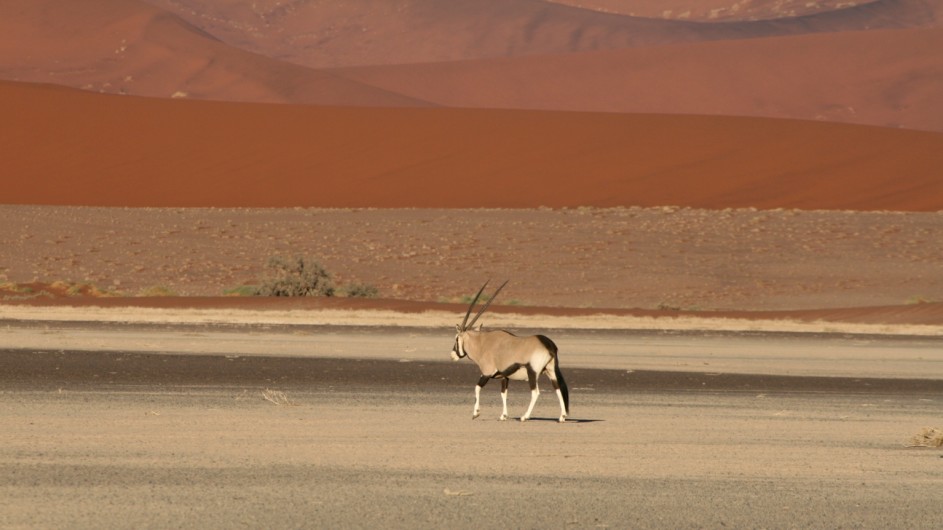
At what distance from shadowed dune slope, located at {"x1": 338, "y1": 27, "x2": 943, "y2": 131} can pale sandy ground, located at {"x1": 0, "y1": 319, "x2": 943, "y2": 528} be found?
9062 cm

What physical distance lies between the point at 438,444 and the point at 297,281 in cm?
2302

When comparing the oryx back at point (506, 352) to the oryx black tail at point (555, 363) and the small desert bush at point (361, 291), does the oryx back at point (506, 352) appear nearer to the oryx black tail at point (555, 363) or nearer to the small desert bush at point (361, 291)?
the oryx black tail at point (555, 363)

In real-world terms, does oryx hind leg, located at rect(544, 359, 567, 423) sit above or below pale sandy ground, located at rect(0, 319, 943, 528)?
A: above

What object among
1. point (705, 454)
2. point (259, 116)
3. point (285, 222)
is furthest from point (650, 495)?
point (259, 116)

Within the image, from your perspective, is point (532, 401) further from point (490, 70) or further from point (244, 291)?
point (490, 70)

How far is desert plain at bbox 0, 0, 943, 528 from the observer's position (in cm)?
1034

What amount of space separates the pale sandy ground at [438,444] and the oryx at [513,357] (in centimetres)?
37

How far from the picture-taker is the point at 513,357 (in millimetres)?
12992

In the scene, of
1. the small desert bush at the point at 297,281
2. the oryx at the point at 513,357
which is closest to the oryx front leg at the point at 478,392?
the oryx at the point at 513,357

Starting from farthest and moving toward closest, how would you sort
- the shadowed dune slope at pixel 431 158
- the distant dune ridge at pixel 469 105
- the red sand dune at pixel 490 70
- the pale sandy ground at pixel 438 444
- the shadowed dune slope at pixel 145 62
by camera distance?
the red sand dune at pixel 490 70 → the shadowed dune slope at pixel 145 62 → the distant dune ridge at pixel 469 105 → the shadowed dune slope at pixel 431 158 → the pale sandy ground at pixel 438 444

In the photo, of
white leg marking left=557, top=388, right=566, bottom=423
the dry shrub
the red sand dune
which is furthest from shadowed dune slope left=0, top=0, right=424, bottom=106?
the dry shrub

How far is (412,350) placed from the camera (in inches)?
910

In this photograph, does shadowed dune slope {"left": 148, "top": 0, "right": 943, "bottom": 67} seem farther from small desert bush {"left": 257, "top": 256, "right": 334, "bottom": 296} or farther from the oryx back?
the oryx back

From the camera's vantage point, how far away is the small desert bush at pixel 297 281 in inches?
1371
